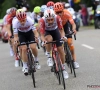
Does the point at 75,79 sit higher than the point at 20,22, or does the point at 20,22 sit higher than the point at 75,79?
the point at 20,22

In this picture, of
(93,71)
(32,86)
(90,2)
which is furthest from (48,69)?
(90,2)

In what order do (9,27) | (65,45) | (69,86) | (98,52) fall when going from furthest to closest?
(98,52), (9,27), (65,45), (69,86)

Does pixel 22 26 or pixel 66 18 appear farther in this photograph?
pixel 66 18

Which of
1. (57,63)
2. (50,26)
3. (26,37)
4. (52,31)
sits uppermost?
(50,26)

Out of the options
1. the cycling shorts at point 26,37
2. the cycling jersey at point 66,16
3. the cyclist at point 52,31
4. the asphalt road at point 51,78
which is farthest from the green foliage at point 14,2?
the cyclist at point 52,31

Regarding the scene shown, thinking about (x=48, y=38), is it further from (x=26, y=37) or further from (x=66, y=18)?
(x=66, y=18)

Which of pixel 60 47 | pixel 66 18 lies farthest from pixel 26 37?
pixel 60 47

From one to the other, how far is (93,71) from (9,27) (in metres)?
4.04

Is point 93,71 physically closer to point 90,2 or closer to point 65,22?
point 65,22

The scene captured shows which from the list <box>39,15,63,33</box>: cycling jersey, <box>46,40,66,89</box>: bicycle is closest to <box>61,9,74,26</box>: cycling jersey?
<box>39,15,63,33</box>: cycling jersey

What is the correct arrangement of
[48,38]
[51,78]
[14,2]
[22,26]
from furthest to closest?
[14,2]
[51,78]
[22,26]
[48,38]

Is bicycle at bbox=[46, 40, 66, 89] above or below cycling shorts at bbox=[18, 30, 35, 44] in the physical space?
below

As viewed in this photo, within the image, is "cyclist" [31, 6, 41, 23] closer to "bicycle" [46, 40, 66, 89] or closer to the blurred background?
"bicycle" [46, 40, 66, 89]

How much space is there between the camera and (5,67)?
1536cm
